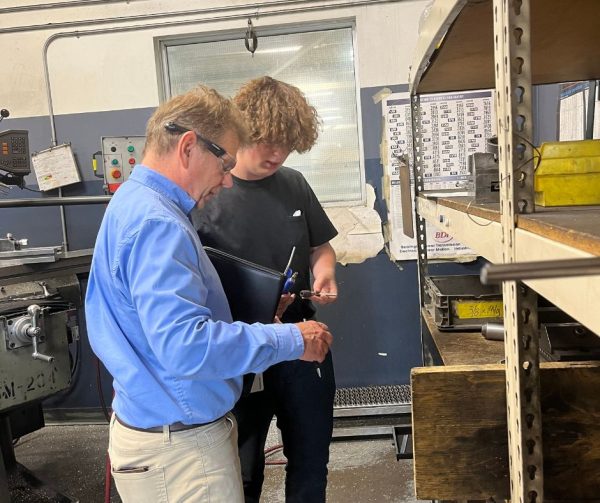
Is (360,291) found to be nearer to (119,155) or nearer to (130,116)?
(119,155)

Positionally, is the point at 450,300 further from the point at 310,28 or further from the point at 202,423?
the point at 310,28

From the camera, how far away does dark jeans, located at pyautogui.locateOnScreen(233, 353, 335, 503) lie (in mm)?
1580

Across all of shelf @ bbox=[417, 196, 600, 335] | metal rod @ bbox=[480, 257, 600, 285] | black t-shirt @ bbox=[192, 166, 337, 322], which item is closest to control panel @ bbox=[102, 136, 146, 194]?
black t-shirt @ bbox=[192, 166, 337, 322]

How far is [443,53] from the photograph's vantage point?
1.24m

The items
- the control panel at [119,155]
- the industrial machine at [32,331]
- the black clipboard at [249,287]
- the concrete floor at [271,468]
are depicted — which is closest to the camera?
the black clipboard at [249,287]

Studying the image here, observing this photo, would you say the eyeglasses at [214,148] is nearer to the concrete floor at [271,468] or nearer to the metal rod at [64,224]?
the concrete floor at [271,468]

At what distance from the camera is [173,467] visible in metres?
1.10

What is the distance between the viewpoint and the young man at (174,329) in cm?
97

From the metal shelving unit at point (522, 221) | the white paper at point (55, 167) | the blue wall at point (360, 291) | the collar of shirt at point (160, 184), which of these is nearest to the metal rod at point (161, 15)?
the blue wall at point (360, 291)

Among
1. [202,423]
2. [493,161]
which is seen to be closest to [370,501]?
[202,423]

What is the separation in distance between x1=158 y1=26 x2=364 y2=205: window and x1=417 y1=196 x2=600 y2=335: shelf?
206 cm

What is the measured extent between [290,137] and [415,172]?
1.92 ft

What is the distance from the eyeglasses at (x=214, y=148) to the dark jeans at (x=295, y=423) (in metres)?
0.70

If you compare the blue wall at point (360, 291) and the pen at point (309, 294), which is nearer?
the pen at point (309, 294)
